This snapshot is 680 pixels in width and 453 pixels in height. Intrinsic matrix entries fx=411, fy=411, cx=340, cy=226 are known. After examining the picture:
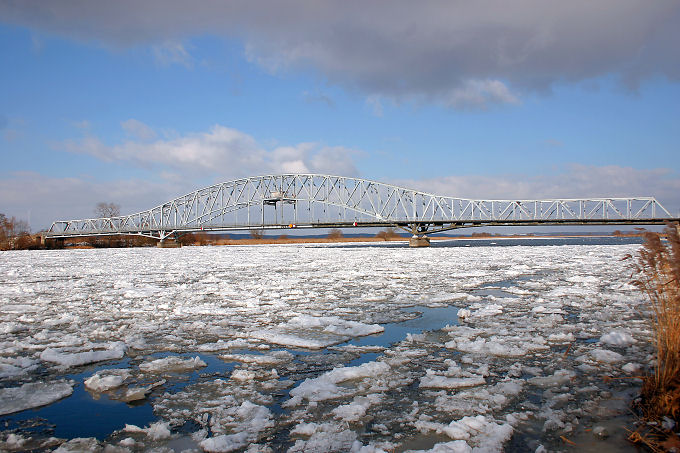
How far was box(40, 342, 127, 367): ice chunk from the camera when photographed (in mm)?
5636

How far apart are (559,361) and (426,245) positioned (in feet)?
213

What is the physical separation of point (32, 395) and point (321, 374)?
3137 millimetres

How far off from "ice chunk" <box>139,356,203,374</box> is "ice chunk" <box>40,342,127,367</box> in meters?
0.75

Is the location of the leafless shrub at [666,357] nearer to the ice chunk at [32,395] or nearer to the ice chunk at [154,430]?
the ice chunk at [154,430]

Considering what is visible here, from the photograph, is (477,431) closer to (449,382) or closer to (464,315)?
(449,382)

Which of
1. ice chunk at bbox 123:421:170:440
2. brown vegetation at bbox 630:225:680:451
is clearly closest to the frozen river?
ice chunk at bbox 123:421:170:440

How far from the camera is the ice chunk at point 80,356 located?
18.5 ft

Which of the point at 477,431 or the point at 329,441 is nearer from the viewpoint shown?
the point at 329,441

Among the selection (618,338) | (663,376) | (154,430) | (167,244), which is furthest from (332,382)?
(167,244)

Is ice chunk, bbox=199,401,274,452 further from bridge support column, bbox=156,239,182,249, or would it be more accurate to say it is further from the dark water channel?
bridge support column, bbox=156,239,182,249

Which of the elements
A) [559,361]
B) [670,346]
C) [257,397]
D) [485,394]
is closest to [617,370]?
[559,361]

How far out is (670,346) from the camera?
12.4 feet

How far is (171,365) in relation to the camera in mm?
5422

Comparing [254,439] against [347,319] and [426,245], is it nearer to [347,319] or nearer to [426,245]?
[347,319]
